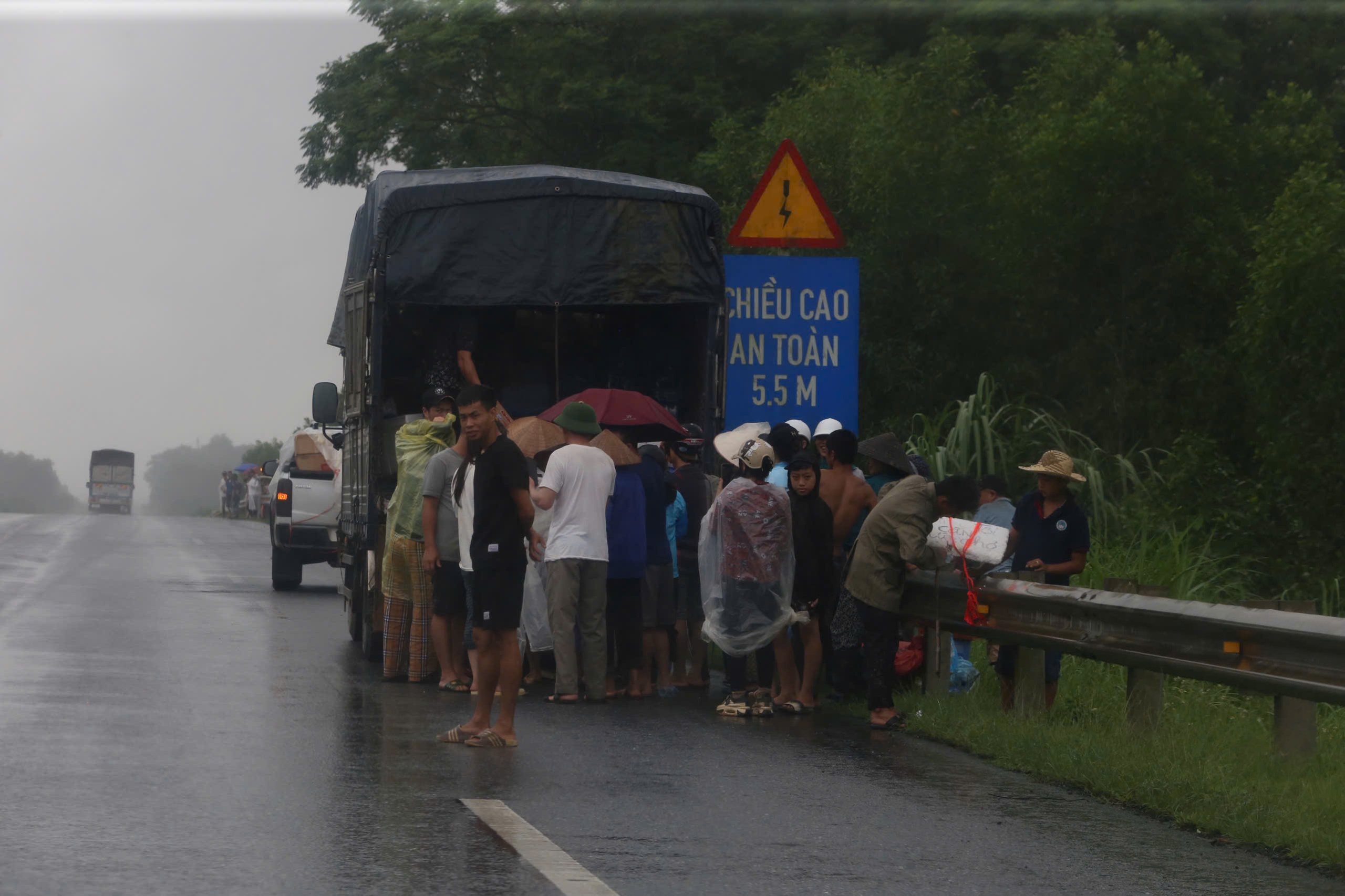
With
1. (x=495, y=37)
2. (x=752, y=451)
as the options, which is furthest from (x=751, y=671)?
(x=495, y=37)

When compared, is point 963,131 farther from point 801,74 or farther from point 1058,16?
point 1058,16

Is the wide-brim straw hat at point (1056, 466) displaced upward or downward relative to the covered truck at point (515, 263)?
downward

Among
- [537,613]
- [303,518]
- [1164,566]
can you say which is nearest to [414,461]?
[537,613]

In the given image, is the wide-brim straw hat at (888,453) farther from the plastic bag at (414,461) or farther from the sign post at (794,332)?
the plastic bag at (414,461)

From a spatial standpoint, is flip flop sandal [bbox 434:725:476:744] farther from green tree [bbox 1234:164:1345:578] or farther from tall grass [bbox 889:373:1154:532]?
green tree [bbox 1234:164:1345:578]

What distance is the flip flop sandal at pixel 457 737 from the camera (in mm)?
9805

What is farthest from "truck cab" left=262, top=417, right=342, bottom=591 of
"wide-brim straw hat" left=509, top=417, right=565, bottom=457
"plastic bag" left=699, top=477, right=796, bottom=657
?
"plastic bag" left=699, top=477, right=796, bottom=657

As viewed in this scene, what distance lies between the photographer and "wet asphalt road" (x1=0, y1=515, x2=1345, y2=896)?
658 centimetres

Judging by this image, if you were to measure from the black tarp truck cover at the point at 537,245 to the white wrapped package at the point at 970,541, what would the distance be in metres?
3.31

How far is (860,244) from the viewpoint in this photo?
27875 millimetres

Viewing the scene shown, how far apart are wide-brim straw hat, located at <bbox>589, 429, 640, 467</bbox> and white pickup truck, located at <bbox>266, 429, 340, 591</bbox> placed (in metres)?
11.5

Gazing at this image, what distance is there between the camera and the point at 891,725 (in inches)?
436

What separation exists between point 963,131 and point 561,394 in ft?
48.7

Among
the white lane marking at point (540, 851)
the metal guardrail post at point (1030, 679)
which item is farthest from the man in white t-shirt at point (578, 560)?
the white lane marking at point (540, 851)
